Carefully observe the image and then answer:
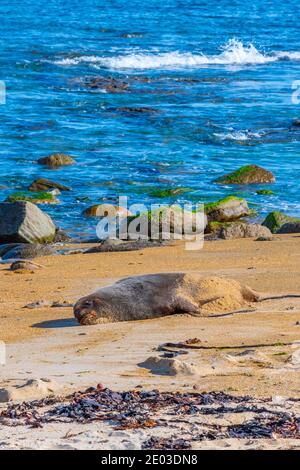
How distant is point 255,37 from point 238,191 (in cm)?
2369

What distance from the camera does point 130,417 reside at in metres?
5.88

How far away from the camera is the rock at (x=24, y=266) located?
1233 cm

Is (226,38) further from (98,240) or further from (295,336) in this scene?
(295,336)

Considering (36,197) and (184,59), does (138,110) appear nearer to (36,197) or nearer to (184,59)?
(36,197)

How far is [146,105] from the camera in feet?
87.8

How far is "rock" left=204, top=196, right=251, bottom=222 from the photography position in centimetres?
1673

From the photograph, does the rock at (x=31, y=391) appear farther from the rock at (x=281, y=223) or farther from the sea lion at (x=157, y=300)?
the rock at (x=281, y=223)

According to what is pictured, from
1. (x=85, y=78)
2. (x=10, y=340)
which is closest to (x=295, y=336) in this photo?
(x=10, y=340)

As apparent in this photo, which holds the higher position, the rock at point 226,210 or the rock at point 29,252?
the rock at point 226,210

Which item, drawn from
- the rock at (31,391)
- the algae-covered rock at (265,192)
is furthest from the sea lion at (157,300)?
the algae-covered rock at (265,192)

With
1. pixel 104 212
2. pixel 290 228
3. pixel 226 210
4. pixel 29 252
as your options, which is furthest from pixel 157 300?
pixel 104 212

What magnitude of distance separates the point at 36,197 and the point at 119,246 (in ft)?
16.2

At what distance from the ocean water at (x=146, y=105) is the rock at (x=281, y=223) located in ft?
5.63

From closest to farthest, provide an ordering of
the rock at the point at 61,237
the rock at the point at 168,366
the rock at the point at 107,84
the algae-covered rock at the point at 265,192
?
the rock at the point at 168,366, the rock at the point at 61,237, the algae-covered rock at the point at 265,192, the rock at the point at 107,84
